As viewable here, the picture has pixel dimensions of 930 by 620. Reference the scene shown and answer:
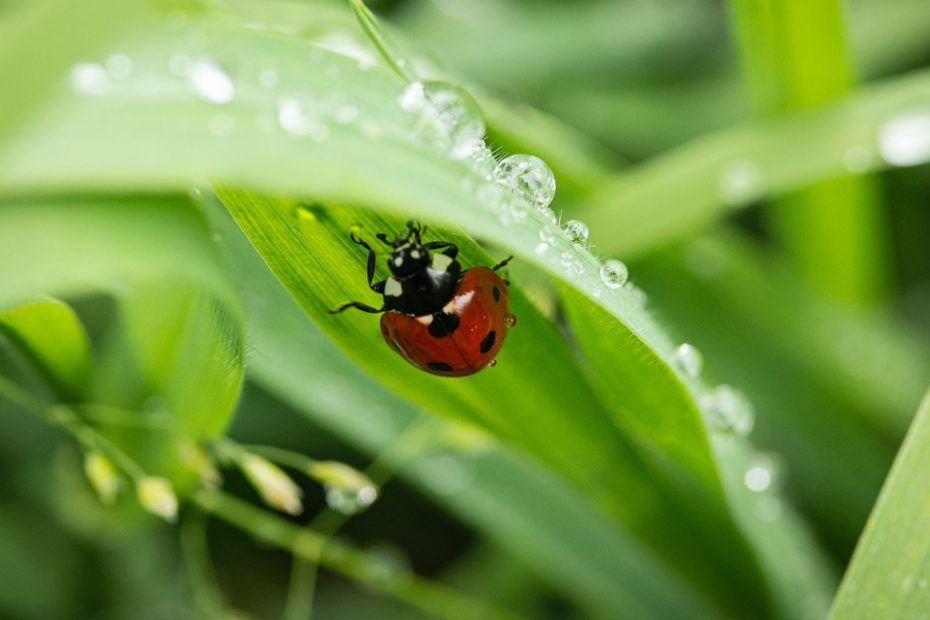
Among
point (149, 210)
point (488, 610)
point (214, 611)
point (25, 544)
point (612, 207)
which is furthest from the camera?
point (25, 544)

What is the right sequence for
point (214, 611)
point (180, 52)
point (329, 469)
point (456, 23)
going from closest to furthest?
point (180, 52) → point (329, 469) → point (214, 611) → point (456, 23)

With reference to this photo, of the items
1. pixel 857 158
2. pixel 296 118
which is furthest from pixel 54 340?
pixel 857 158

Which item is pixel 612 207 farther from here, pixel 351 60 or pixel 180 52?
pixel 180 52

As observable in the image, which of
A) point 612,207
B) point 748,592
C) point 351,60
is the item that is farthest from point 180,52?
point 748,592

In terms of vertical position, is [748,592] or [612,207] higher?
[612,207]

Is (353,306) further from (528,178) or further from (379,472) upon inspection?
(379,472)

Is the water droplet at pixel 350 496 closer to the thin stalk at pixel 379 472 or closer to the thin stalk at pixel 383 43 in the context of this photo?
the thin stalk at pixel 379 472

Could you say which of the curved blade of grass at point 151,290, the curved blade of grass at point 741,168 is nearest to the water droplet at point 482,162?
the curved blade of grass at point 151,290
